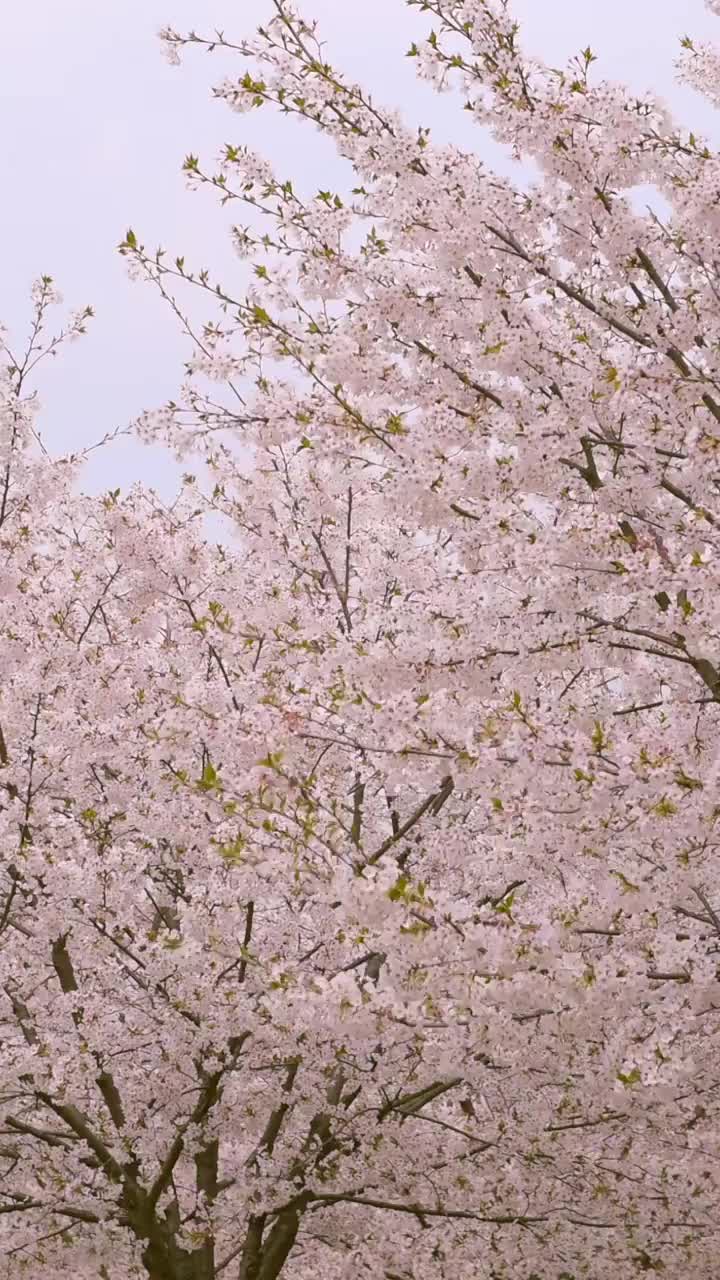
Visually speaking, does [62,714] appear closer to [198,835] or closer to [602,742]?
[198,835]

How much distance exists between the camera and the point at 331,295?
5.78 metres

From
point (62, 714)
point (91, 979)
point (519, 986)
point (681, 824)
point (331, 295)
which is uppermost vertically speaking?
point (331, 295)

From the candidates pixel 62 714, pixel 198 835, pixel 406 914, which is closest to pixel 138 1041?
pixel 198 835

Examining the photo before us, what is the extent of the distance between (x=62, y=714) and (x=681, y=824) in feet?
14.3

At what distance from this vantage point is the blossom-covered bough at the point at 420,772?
15.0 feet

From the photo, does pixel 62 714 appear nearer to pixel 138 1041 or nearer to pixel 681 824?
pixel 138 1041

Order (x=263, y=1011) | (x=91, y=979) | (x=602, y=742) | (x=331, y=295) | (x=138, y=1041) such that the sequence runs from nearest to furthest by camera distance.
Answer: (x=602, y=742) < (x=331, y=295) < (x=263, y=1011) < (x=138, y=1041) < (x=91, y=979)

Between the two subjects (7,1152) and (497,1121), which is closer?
(497,1121)

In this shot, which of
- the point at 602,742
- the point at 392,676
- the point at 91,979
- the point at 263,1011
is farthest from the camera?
the point at 91,979

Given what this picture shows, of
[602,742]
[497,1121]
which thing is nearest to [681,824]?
[602,742]

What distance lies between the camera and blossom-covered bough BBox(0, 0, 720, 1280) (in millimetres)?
4570

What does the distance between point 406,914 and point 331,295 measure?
314cm

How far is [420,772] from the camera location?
455 cm

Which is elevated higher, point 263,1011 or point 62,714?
point 62,714
